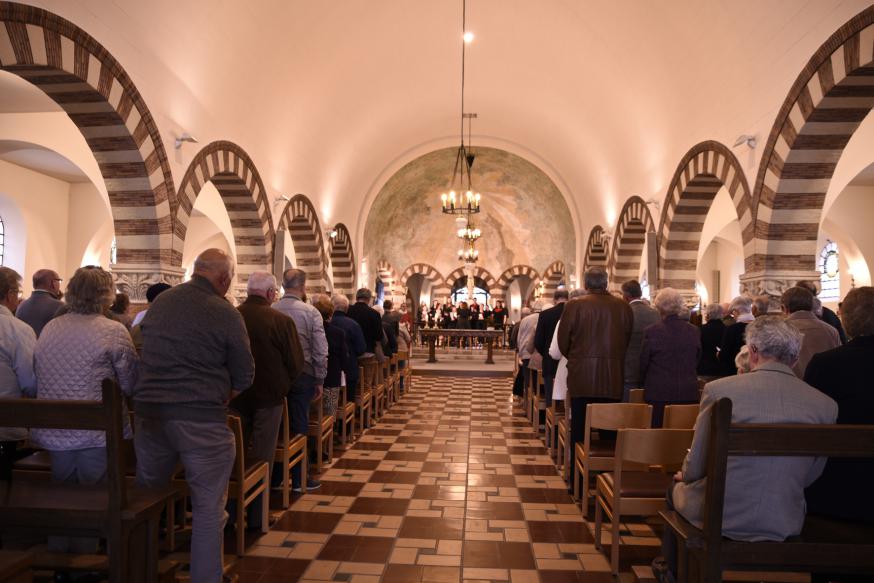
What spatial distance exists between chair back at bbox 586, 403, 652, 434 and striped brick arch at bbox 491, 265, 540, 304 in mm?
18662

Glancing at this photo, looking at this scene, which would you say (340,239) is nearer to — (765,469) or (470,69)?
(470,69)

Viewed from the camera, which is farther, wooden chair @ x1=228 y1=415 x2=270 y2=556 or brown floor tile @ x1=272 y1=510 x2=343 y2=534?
brown floor tile @ x1=272 y1=510 x2=343 y2=534

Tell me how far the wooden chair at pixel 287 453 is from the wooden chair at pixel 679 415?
2.49 m

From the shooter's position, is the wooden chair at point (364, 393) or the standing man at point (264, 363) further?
the wooden chair at point (364, 393)

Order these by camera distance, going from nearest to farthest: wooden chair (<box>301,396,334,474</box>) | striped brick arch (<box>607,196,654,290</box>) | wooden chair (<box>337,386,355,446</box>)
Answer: wooden chair (<box>301,396,334,474</box>) < wooden chair (<box>337,386,355,446</box>) < striped brick arch (<box>607,196,654,290</box>)

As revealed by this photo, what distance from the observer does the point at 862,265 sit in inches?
584

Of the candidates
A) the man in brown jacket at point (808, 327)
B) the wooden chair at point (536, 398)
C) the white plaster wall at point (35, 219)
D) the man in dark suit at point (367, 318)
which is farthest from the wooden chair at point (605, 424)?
the white plaster wall at point (35, 219)

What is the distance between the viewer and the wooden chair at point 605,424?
423 centimetres

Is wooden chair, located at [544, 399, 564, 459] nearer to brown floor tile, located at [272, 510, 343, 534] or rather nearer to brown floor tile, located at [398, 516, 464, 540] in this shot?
brown floor tile, located at [398, 516, 464, 540]

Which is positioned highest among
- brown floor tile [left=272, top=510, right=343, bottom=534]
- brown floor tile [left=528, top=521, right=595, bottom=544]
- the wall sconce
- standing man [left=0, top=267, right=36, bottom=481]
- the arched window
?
the wall sconce

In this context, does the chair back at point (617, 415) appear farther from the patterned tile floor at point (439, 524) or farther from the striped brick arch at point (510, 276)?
the striped brick arch at point (510, 276)

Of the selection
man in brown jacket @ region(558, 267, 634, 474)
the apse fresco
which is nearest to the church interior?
man in brown jacket @ region(558, 267, 634, 474)

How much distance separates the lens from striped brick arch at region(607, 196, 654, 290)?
14.4 m

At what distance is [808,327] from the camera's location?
14.9ft
